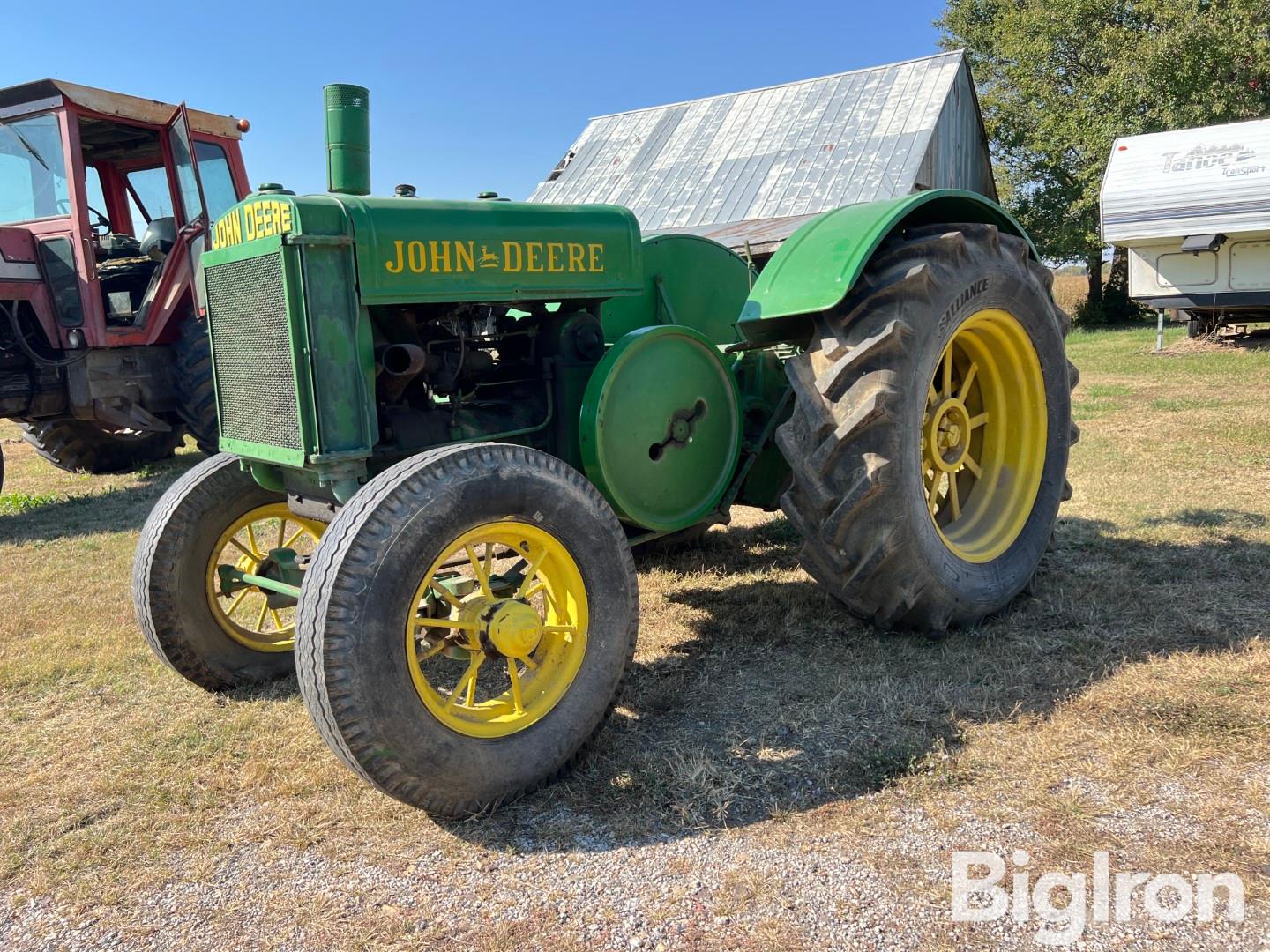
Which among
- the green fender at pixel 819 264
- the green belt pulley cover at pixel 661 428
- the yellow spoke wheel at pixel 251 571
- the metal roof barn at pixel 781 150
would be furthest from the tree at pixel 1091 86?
the yellow spoke wheel at pixel 251 571

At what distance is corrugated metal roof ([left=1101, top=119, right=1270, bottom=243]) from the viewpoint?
12469mm

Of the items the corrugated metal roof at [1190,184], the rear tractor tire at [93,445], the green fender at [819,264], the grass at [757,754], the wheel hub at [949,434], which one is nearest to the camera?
the grass at [757,754]

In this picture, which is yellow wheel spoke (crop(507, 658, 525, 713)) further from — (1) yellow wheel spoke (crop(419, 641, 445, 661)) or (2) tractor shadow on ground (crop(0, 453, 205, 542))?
(2) tractor shadow on ground (crop(0, 453, 205, 542))

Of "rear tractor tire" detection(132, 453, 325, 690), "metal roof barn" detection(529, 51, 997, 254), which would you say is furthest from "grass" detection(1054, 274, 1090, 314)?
"rear tractor tire" detection(132, 453, 325, 690)

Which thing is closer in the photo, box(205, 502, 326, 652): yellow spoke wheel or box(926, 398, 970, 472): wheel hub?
box(205, 502, 326, 652): yellow spoke wheel

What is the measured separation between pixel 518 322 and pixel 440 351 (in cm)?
33

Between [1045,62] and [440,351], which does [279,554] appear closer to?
[440,351]

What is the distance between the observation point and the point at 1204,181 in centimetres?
1280

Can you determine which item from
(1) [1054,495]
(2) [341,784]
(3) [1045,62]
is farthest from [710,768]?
(3) [1045,62]

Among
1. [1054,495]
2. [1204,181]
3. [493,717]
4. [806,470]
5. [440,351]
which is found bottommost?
[493,717]

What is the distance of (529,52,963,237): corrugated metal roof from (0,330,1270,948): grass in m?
9.30

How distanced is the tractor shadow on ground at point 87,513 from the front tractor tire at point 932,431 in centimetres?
474

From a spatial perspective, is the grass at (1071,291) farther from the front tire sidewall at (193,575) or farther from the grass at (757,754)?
the front tire sidewall at (193,575)

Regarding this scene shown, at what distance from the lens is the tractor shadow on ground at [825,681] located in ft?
8.02
